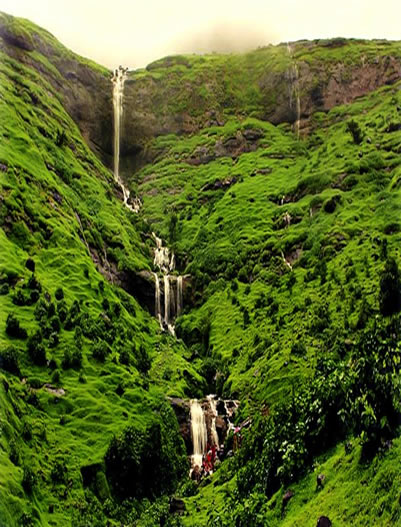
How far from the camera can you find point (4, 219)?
251 ft

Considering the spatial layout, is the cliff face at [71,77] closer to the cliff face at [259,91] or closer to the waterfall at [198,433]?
the cliff face at [259,91]

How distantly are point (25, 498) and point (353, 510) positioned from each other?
23.0 m

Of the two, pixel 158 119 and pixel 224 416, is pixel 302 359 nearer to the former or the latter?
pixel 224 416

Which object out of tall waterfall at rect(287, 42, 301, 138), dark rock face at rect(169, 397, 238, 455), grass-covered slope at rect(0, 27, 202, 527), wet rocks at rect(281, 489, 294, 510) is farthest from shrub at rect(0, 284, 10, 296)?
tall waterfall at rect(287, 42, 301, 138)

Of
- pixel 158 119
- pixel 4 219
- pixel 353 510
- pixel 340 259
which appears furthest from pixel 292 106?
pixel 353 510

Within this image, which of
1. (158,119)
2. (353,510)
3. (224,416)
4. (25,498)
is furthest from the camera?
(158,119)

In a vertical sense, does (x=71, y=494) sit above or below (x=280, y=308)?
below

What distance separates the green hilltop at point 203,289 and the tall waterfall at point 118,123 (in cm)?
243

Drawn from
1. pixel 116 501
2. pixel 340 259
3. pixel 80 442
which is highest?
pixel 340 259

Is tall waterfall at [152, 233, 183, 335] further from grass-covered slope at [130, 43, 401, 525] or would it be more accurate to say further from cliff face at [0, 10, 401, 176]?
cliff face at [0, 10, 401, 176]

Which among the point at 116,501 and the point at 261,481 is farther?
the point at 116,501

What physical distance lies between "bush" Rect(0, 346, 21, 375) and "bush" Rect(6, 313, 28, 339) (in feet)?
11.6

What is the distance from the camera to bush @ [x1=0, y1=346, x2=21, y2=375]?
51438mm

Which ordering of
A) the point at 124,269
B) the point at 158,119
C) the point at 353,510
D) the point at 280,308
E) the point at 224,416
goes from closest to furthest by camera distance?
the point at 353,510 < the point at 224,416 < the point at 280,308 < the point at 124,269 < the point at 158,119
